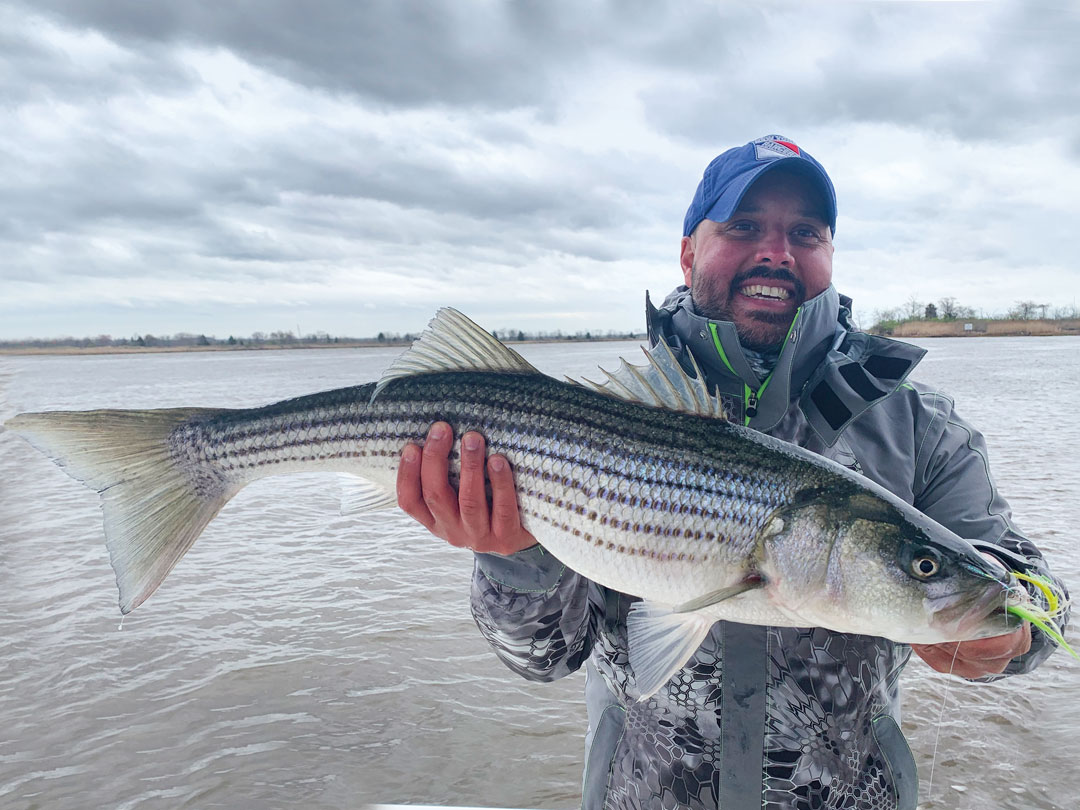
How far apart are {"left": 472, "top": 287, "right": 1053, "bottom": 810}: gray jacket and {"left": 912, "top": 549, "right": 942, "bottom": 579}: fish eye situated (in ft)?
2.02

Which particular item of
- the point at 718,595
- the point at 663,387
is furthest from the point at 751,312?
the point at 718,595

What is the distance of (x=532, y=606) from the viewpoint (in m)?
2.96

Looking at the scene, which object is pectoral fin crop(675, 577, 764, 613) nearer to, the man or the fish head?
the fish head

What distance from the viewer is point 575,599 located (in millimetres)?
3033

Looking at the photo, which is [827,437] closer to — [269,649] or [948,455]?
[948,455]

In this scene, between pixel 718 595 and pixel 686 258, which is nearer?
pixel 718 595

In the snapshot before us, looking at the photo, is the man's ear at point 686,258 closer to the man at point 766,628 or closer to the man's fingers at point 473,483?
the man at point 766,628

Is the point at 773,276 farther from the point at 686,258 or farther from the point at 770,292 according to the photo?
the point at 686,258

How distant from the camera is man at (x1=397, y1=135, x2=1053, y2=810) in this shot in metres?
2.78

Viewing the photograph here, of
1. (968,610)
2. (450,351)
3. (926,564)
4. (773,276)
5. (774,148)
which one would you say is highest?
(774,148)

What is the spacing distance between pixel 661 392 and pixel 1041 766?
16.8 feet

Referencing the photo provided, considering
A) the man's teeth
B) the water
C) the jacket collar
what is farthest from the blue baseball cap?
the water

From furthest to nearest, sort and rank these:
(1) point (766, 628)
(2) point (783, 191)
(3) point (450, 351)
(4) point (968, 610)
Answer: (2) point (783, 191)
(3) point (450, 351)
(1) point (766, 628)
(4) point (968, 610)

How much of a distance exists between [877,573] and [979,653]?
538 millimetres
